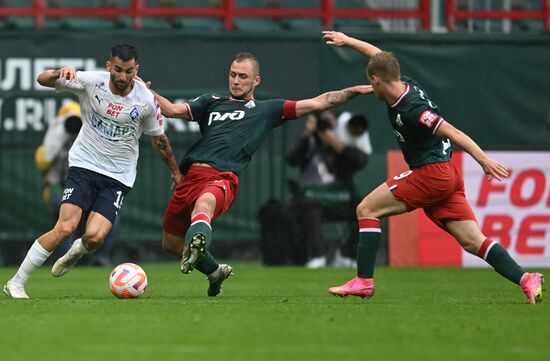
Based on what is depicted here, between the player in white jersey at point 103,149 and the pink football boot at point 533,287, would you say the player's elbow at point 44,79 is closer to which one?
the player in white jersey at point 103,149

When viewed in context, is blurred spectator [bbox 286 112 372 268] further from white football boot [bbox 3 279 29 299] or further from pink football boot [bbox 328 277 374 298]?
white football boot [bbox 3 279 29 299]

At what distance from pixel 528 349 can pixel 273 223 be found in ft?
32.9

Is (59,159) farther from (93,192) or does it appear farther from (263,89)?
(93,192)

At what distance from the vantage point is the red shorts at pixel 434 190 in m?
10.6

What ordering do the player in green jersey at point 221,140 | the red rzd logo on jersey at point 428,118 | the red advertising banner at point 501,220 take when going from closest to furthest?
the red rzd logo on jersey at point 428,118, the player in green jersey at point 221,140, the red advertising banner at point 501,220

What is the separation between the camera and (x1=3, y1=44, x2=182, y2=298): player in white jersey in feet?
35.2

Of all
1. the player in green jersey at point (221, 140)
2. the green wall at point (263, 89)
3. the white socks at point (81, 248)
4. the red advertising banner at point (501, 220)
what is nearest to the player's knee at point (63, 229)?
the white socks at point (81, 248)

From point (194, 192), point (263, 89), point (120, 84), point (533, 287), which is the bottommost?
point (533, 287)

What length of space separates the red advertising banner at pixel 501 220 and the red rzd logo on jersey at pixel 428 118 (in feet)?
22.3

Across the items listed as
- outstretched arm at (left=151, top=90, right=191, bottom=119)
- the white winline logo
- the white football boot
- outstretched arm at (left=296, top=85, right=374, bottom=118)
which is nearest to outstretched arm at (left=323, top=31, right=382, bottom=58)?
outstretched arm at (left=296, top=85, right=374, bottom=118)

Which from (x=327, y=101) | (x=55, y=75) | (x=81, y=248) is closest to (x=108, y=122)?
(x=55, y=75)

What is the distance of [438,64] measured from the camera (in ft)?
60.1

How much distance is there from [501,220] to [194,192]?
6950 millimetres

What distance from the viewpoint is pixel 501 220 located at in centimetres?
1680
